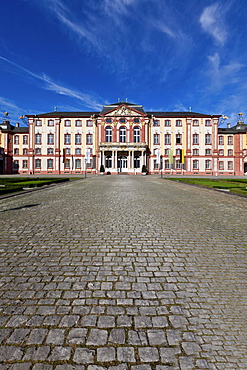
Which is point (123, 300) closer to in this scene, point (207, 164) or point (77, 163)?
point (77, 163)

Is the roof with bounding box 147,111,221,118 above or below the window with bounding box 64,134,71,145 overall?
above

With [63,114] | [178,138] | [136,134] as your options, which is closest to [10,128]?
[63,114]

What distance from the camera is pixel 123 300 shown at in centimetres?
246

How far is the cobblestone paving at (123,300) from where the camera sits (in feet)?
5.65

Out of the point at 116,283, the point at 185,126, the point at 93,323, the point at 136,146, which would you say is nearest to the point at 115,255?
the point at 116,283

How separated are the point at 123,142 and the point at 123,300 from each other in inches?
1959

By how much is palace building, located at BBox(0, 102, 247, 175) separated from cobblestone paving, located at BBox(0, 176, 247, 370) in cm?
4663

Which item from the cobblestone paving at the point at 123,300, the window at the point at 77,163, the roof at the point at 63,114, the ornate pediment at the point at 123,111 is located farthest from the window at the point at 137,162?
the cobblestone paving at the point at 123,300

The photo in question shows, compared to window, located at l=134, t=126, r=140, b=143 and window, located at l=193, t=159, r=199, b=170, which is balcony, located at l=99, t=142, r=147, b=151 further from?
window, located at l=193, t=159, r=199, b=170

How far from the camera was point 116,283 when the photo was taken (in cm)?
282

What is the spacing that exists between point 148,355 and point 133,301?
722 mm

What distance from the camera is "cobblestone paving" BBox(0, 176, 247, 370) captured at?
172cm

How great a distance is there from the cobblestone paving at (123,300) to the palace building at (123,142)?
46627 millimetres

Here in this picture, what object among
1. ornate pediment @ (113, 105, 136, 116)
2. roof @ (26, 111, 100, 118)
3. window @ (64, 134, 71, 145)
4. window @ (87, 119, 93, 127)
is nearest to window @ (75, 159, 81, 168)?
window @ (64, 134, 71, 145)
